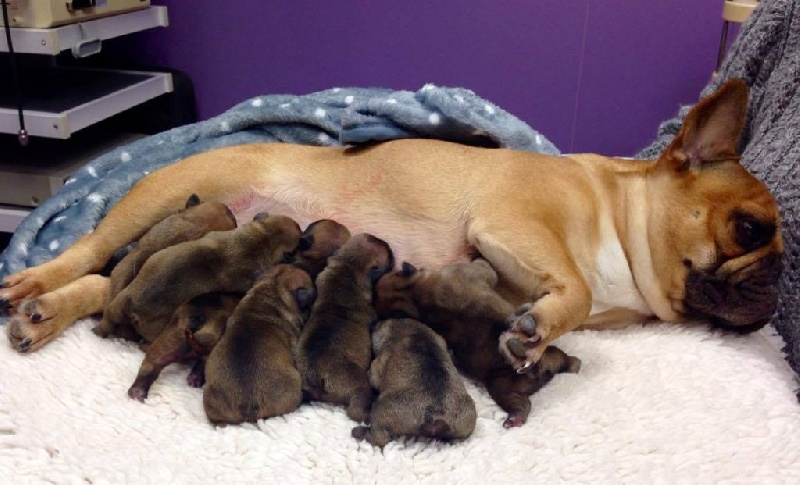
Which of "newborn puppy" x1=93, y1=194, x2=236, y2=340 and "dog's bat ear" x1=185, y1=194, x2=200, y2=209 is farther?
"dog's bat ear" x1=185, y1=194, x2=200, y2=209

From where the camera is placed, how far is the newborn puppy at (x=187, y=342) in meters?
1.30

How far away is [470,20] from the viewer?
311cm

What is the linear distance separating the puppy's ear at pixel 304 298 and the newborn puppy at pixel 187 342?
0.49 ft

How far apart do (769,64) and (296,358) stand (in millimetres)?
1550

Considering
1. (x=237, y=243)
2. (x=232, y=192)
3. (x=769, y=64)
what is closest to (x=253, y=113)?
(x=232, y=192)

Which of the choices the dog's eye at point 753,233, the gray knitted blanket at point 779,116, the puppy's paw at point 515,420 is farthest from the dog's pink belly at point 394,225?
the gray knitted blanket at point 779,116

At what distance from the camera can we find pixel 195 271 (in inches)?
57.1

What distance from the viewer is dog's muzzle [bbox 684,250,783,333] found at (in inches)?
57.9

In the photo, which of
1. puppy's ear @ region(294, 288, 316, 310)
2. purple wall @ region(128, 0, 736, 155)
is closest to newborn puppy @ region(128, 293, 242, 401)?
puppy's ear @ region(294, 288, 316, 310)

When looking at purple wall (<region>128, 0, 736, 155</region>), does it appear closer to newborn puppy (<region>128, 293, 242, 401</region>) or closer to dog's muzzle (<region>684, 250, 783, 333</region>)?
dog's muzzle (<region>684, 250, 783, 333</region>)

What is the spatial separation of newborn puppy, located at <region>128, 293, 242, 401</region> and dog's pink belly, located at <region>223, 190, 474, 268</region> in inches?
18.4

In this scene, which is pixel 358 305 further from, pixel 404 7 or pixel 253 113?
pixel 404 7

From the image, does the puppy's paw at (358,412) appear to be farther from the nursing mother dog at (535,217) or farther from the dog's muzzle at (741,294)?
the dog's muzzle at (741,294)

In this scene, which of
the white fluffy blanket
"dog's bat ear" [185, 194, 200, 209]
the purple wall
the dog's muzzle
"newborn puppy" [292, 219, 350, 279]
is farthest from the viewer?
the purple wall
